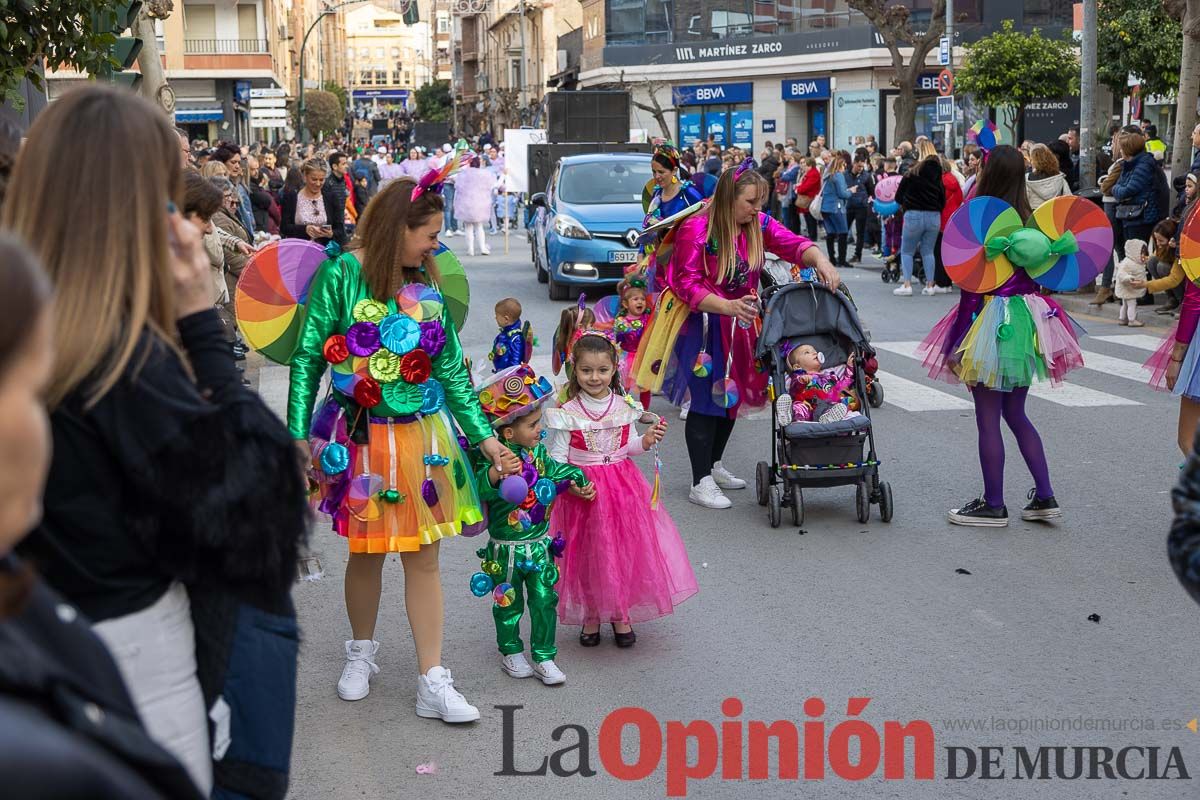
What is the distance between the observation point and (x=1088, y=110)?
61.8 ft

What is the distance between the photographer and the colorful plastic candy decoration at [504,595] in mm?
5371

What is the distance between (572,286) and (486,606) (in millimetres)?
12830

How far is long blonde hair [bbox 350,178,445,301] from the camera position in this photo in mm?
4770

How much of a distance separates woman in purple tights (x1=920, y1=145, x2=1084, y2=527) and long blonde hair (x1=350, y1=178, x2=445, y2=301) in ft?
11.8

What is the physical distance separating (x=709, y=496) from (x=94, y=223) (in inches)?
242

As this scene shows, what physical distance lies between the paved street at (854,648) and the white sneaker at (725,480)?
0.10 meters

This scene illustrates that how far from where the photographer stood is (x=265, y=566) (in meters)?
2.61

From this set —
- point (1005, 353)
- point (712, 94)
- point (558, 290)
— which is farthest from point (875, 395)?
point (712, 94)

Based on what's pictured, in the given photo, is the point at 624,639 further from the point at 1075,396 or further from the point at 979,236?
the point at 1075,396

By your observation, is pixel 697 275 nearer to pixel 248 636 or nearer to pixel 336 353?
pixel 336 353

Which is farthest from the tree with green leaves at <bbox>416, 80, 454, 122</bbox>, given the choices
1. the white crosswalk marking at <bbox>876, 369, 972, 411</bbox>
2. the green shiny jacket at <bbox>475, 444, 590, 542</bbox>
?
the green shiny jacket at <bbox>475, 444, 590, 542</bbox>

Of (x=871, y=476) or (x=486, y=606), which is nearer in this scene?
(x=486, y=606)

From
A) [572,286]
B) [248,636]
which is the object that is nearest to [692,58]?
[572,286]

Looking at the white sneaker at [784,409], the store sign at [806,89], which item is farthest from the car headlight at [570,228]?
the store sign at [806,89]
